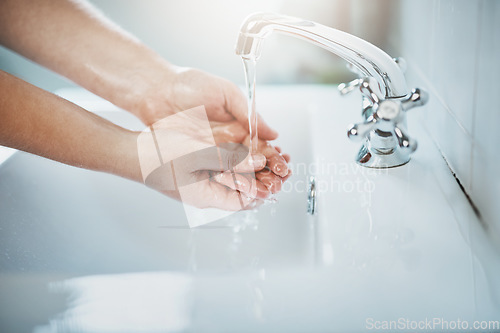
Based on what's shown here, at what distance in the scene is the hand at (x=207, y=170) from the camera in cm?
69

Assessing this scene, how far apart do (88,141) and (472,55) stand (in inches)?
18.5

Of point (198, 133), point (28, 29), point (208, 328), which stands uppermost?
point (28, 29)

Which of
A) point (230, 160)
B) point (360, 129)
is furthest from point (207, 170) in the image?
point (360, 129)

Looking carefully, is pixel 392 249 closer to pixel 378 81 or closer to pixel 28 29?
pixel 378 81

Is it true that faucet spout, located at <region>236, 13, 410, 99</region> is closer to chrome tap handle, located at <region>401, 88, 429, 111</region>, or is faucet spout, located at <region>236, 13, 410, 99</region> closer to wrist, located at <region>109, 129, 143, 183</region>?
chrome tap handle, located at <region>401, 88, 429, 111</region>

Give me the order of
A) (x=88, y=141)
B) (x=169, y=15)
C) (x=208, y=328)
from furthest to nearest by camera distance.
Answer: (x=169, y=15) < (x=88, y=141) < (x=208, y=328)

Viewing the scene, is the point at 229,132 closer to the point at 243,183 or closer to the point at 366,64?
the point at 243,183

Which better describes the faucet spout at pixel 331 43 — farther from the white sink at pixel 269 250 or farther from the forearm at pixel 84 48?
the forearm at pixel 84 48

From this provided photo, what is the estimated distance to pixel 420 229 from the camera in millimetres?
521

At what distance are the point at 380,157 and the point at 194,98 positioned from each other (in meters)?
0.33

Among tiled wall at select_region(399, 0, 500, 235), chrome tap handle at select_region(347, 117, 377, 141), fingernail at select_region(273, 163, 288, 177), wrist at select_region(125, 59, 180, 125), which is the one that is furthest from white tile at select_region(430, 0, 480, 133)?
wrist at select_region(125, 59, 180, 125)

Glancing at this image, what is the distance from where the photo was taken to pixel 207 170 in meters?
0.72

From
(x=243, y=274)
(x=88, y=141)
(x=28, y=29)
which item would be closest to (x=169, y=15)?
(x=28, y=29)

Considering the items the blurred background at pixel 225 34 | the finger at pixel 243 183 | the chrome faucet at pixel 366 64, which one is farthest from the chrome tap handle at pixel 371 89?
the blurred background at pixel 225 34
